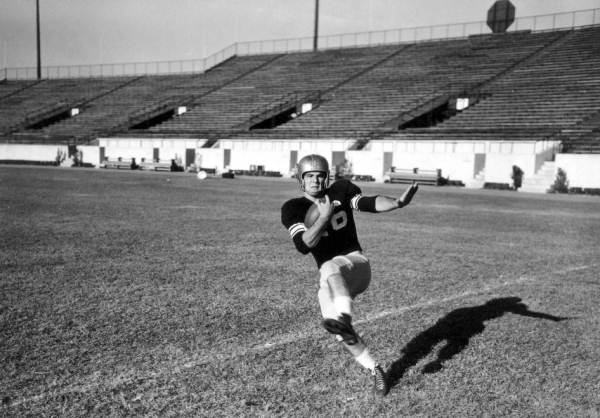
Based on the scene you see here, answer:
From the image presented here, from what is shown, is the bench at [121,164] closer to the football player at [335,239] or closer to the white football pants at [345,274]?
the football player at [335,239]

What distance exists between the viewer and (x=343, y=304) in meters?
4.07

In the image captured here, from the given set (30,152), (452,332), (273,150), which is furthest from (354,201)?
(30,152)

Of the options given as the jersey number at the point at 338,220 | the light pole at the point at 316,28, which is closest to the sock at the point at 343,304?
the jersey number at the point at 338,220

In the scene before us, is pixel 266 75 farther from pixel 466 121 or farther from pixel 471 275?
pixel 471 275

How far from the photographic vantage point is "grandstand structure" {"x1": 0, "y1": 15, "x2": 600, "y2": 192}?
32625mm

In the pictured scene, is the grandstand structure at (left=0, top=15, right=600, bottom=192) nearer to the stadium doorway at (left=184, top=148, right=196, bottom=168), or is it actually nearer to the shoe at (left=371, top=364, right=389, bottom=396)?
the stadium doorway at (left=184, top=148, right=196, bottom=168)

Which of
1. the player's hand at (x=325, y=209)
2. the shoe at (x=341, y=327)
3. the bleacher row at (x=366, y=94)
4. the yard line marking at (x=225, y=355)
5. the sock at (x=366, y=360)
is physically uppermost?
the bleacher row at (x=366, y=94)

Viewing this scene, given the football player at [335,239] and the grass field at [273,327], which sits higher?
the football player at [335,239]

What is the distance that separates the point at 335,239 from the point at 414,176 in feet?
98.0

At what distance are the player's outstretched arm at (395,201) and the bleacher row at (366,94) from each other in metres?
28.5

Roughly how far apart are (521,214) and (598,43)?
102ft

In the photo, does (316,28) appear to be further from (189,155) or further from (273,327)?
(273,327)

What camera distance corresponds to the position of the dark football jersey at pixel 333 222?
4.41 m

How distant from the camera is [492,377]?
443 centimetres
